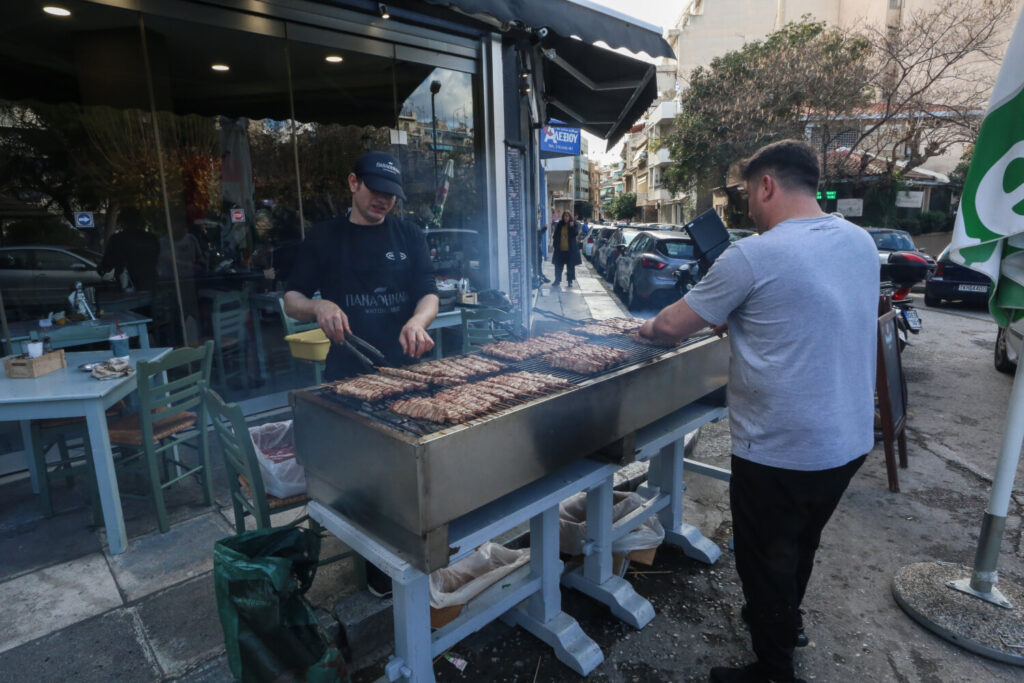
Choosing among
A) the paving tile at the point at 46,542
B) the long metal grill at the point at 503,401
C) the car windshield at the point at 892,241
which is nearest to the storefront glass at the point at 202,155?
the paving tile at the point at 46,542

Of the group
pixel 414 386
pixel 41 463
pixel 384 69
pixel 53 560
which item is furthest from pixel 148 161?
pixel 414 386

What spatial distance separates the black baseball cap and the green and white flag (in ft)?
8.91

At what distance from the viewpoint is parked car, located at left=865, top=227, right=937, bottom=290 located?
856 centimetres

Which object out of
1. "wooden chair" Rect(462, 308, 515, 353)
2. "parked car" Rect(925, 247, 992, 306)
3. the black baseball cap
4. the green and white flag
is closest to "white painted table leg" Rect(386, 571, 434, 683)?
the black baseball cap

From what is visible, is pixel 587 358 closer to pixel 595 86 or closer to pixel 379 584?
Answer: pixel 379 584

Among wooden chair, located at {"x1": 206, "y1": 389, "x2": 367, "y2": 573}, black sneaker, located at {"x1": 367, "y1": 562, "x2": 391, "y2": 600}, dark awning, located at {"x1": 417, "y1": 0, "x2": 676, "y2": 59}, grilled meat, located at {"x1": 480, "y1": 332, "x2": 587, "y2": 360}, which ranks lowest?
black sneaker, located at {"x1": 367, "y1": 562, "x2": 391, "y2": 600}

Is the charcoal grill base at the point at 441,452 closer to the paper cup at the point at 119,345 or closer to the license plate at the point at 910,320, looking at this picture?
the paper cup at the point at 119,345

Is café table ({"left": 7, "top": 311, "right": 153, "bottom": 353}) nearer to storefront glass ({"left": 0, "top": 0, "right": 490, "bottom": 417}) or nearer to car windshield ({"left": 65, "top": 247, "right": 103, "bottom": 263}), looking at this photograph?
storefront glass ({"left": 0, "top": 0, "right": 490, "bottom": 417})

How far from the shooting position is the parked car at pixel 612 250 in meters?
17.5

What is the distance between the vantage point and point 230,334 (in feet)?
21.0

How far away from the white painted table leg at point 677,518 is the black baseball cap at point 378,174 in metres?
2.29

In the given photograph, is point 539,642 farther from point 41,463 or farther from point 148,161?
point 148,161

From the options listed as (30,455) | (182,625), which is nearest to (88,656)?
(182,625)

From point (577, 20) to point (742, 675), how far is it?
206 inches
